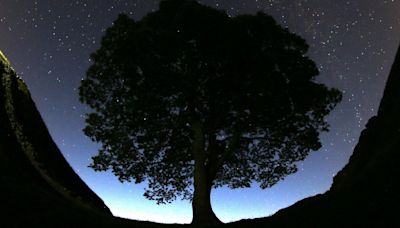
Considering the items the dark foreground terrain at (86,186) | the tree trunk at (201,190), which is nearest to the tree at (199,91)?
the tree trunk at (201,190)

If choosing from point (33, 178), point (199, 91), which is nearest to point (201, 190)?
point (199, 91)

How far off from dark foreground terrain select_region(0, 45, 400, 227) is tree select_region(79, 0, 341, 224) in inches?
181

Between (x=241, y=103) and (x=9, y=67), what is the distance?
21276mm

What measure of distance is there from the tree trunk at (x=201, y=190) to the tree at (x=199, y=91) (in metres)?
0.06

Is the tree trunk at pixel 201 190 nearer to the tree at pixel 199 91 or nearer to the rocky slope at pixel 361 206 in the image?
the tree at pixel 199 91

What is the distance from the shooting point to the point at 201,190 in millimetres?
22781

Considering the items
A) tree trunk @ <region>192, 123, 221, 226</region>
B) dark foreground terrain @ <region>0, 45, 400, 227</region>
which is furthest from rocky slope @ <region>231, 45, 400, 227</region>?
tree trunk @ <region>192, 123, 221, 226</region>

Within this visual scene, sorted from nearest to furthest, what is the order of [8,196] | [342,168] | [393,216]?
1. [393,216]
2. [8,196]
3. [342,168]

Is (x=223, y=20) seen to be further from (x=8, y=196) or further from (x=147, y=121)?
(x=8, y=196)

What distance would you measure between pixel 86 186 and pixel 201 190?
17.0 m

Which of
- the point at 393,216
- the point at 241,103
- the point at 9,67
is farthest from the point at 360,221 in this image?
the point at 9,67

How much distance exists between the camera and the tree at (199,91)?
22328 millimetres

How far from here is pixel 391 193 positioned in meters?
12.5

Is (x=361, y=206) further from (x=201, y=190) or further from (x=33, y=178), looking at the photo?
(x=33, y=178)
